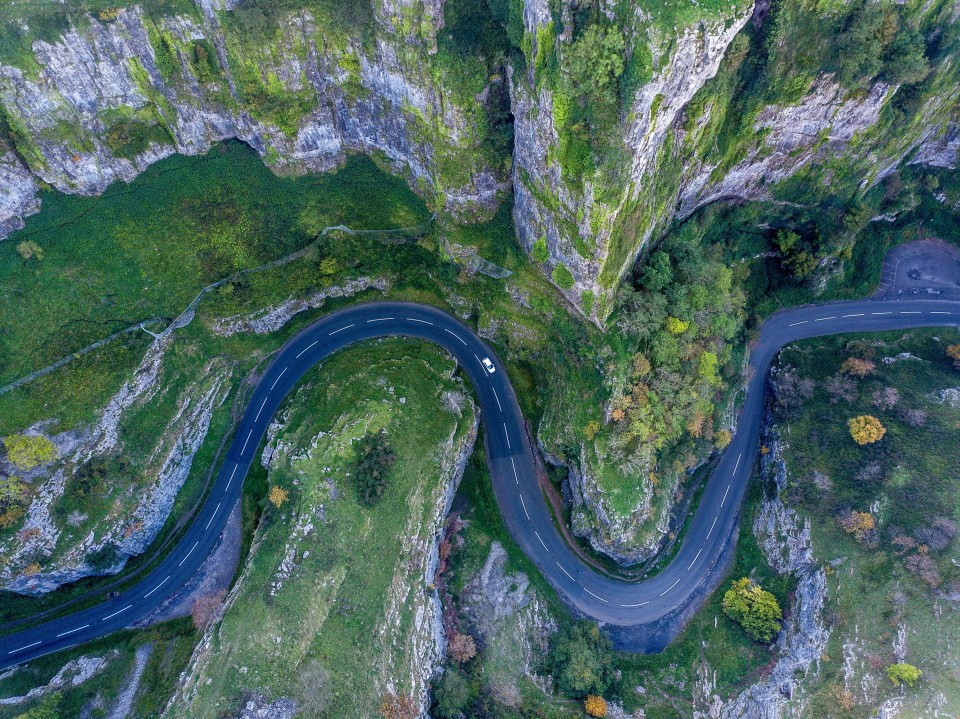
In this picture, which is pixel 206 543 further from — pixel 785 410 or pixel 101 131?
pixel 785 410

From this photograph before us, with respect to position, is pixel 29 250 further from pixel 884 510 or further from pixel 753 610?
pixel 884 510

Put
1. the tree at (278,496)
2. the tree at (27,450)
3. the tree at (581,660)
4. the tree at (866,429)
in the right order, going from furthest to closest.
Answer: the tree at (278,496), the tree at (866,429), the tree at (581,660), the tree at (27,450)

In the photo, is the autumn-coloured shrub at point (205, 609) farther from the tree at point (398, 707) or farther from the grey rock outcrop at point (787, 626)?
the grey rock outcrop at point (787, 626)

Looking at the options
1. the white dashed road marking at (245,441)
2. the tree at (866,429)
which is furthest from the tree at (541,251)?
the white dashed road marking at (245,441)

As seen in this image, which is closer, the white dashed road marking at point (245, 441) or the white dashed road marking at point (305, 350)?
the white dashed road marking at point (245, 441)

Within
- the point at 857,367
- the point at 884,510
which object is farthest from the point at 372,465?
the point at 857,367

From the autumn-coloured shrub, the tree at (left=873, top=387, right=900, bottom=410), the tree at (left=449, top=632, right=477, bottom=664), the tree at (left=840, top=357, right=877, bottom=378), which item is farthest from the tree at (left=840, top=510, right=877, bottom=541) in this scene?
the autumn-coloured shrub

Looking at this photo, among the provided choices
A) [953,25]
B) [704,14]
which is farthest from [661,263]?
[953,25]

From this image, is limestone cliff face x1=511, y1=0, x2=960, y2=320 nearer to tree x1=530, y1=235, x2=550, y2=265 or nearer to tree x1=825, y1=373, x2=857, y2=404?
tree x1=530, y1=235, x2=550, y2=265
